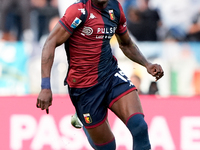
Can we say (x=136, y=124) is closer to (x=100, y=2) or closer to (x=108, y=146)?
(x=108, y=146)

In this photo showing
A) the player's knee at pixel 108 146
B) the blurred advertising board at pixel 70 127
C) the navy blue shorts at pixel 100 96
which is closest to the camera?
the navy blue shorts at pixel 100 96

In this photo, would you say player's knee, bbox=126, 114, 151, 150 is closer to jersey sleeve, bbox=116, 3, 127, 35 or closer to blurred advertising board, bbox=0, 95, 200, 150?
jersey sleeve, bbox=116, 3, 127, 35

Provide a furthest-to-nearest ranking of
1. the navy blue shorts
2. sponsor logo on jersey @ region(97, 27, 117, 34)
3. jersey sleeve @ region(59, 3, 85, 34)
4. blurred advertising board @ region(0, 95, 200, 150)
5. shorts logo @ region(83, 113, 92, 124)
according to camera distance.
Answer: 1. blurred advertising board @ region(0, 95, 200, 150)
2. shorts logo @ region(83, 113, 92, 124)
3. the navy blue shorts
4. sponsor logo on jersey @ region(97, 27, 117, 34)
5. jersey sleeve @ region(59, 3, 85, 34)

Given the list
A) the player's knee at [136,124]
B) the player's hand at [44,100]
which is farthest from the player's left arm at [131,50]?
the player's hand at [44,100]

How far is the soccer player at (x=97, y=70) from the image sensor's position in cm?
495

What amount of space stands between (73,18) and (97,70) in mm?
730

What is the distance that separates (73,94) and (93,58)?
0.53 m

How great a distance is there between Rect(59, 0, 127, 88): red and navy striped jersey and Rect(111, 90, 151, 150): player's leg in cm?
39

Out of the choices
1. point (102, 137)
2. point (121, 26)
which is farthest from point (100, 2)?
point (102, 137)

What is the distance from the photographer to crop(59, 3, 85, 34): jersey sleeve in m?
4.90

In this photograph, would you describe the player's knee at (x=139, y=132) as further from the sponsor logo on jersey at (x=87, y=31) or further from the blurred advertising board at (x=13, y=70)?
the blurred advertising board at (x=13, y=70)

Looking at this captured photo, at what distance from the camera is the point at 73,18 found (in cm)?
490

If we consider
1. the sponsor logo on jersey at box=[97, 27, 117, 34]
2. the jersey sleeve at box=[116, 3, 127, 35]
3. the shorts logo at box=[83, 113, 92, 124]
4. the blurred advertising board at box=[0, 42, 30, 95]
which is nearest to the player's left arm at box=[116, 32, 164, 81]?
the jersey sleeve at box=[116, 3, 127, 35]

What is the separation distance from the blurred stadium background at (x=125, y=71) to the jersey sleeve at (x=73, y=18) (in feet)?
8.72
